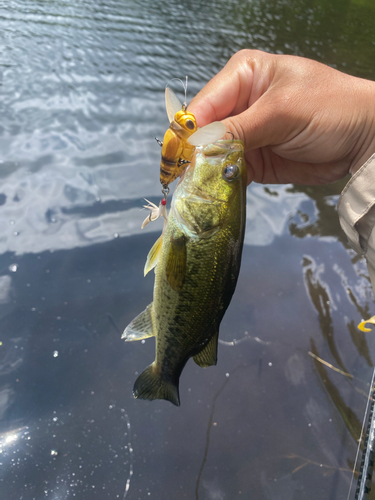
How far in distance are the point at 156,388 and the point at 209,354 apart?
1.15ft

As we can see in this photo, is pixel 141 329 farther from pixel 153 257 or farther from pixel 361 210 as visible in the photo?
pixel 361 210

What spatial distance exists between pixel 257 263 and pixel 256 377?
133 cm

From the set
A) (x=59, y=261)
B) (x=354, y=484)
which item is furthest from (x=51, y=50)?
(x=354, y=484)

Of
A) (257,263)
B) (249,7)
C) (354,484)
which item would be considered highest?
(249,7)

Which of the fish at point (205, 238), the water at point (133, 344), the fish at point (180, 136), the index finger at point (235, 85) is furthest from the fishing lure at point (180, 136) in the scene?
the water at point (133, 344)

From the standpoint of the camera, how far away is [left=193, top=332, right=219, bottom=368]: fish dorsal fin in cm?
191

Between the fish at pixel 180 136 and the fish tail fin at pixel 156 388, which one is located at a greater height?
the fish at pixel 180 136

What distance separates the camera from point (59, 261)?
3.64 meters

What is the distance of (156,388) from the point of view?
1.97m

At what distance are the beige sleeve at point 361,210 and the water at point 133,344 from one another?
4.82 ft

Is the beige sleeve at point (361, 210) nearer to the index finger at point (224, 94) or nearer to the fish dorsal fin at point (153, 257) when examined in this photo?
the index finger at point (224, 94)

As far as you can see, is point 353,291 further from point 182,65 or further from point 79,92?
point 182,65

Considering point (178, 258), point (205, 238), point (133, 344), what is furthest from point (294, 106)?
point (133, 344)

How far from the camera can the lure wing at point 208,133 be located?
4.85ft
